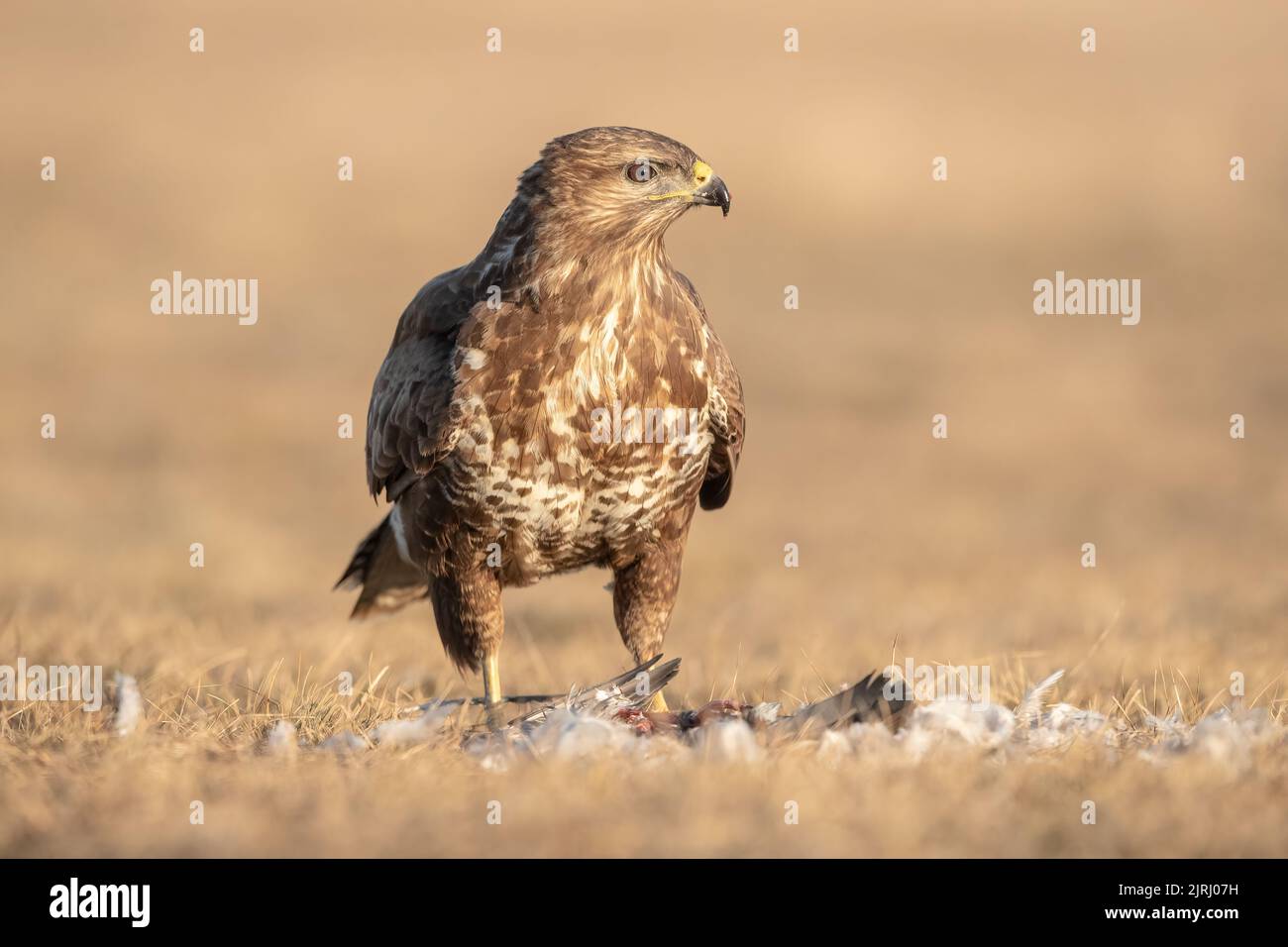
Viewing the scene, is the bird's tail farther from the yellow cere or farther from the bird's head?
the yellow cere

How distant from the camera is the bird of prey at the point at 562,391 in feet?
19.5

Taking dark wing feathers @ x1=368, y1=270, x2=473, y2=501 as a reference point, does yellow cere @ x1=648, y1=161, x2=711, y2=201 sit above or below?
above

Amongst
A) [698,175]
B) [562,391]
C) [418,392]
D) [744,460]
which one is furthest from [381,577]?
[744,460]

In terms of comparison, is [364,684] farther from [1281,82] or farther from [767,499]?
[1281,82]

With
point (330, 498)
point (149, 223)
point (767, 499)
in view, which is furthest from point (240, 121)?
point (767, 499)

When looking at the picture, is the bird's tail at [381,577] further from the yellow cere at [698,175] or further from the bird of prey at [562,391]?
the yellow cere at [698,175]

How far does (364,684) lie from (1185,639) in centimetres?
357

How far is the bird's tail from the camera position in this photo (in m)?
7.27

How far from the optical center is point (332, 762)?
4.70 m

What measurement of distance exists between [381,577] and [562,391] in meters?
1.86

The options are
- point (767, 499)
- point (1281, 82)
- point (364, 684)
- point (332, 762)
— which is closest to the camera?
point (332, 762)

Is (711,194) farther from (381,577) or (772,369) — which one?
(772,369)

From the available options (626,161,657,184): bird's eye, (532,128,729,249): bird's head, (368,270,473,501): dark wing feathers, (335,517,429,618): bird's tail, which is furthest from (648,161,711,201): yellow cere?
(335,517,429,618): bird's tail

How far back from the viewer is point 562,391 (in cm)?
592
